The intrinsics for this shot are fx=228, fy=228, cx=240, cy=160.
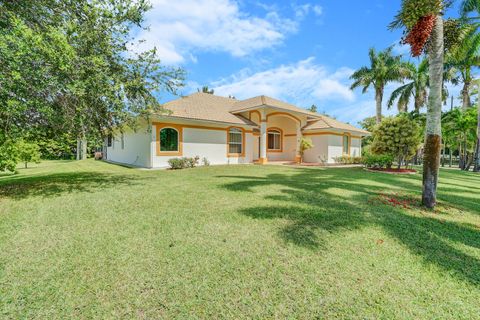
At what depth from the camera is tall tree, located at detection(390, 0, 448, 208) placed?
599 cm

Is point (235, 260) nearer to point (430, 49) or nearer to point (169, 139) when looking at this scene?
point (430, 49)

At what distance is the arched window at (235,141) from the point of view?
19109 millimetres

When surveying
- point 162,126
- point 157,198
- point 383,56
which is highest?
point 383,56

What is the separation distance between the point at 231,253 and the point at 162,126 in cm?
1335

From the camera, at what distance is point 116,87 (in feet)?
24.5

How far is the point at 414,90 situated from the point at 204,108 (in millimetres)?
25886

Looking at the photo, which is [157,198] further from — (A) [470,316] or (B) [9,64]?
(A) [470,316]

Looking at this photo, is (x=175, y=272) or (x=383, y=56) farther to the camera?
(x=383, y=56)

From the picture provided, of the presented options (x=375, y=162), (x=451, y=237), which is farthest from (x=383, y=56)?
(x=451, y=237)

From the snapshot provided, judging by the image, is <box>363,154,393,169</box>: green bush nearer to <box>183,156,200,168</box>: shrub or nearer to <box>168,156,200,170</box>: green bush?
<box>183,156,200,168</box>: shrub

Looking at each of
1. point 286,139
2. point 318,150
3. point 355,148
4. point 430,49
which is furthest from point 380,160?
point 430,49

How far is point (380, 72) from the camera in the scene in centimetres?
2656

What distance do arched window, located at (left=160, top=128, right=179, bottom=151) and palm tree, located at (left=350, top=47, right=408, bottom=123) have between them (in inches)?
940

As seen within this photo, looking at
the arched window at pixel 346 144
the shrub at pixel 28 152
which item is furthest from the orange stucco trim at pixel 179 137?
the arched window at pixel 346 144
